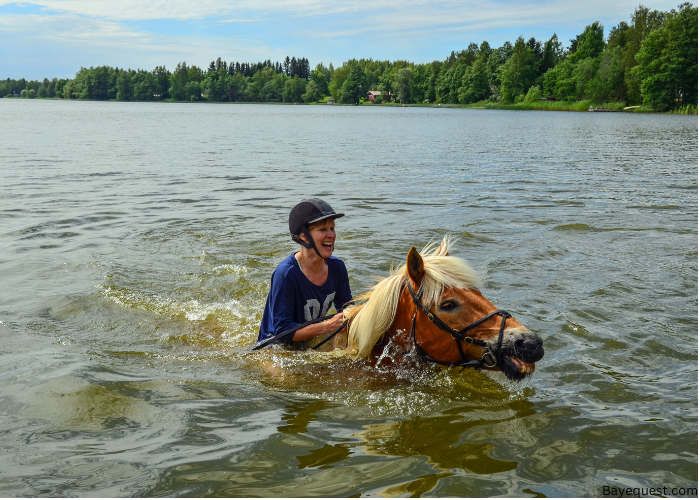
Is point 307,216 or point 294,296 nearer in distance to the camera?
point 307,216

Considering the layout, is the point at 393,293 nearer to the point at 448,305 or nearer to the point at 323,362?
the point at 448,305

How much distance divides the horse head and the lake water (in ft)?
2.04

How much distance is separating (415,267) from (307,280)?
145 cm

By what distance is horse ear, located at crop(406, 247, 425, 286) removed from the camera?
4.56 m

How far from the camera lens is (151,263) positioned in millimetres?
10977

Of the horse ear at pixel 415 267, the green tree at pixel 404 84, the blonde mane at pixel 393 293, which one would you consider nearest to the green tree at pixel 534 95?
the green tree at pixel 404 84

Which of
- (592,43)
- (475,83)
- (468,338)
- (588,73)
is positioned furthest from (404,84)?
(468,338)

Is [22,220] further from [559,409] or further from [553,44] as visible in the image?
[553,44]

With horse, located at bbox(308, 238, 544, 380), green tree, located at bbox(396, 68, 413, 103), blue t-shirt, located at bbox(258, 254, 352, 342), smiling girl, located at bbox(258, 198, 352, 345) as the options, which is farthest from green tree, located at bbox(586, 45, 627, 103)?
horse, located at bbox(308, 238, 544, 380)

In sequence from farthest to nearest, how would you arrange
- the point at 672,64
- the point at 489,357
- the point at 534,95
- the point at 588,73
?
the point at 534,95 → the point at 588,73 → the point at 672,64 → the point at 489,357

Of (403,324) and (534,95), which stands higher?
(534,95)

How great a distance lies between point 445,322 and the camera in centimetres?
469

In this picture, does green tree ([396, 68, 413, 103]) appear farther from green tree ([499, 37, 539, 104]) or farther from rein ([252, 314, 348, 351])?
rein ([252, 314, 348, 351])

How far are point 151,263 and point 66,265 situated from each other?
4.72 ft
